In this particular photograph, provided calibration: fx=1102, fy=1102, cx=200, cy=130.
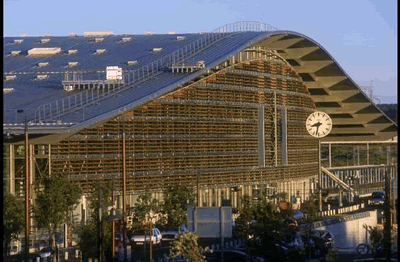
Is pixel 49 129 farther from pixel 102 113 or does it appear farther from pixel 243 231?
pixel 243 231

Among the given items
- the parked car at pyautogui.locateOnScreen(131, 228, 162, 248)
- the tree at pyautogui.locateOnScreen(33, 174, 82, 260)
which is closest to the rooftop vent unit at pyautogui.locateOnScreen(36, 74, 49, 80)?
the tree at pyautogui.locateOnScreen(33, 174, 82, 260)

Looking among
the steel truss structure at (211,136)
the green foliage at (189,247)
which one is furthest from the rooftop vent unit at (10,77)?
the green foliage at (189,247)

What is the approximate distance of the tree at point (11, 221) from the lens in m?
38.0

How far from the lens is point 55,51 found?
70.4 meters

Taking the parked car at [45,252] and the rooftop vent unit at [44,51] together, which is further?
the rooftop vent unit at [44,51]

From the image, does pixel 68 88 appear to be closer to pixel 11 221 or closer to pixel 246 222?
pixel 11 221

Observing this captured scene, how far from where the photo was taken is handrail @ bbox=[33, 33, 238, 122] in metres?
55.4

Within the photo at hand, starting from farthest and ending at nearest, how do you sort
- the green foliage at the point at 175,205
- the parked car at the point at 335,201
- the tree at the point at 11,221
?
1. the parked car at the point at 335,201
2. the green foliage at the point at 175,205
3. the tree at the point at 11,221

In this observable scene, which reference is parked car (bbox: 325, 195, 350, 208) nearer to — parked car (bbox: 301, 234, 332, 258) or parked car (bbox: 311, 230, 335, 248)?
parked car (bbox: 311, 230, 335, 248)

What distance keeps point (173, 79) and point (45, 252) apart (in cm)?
2242

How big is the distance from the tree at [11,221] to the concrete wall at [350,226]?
1255 centimetres

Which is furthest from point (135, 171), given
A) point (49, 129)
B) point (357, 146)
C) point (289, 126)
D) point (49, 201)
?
point (357, 146)

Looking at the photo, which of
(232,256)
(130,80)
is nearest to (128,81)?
(130,80)

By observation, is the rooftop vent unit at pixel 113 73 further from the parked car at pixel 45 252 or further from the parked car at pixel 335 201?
the parked car at pixel 45 252
